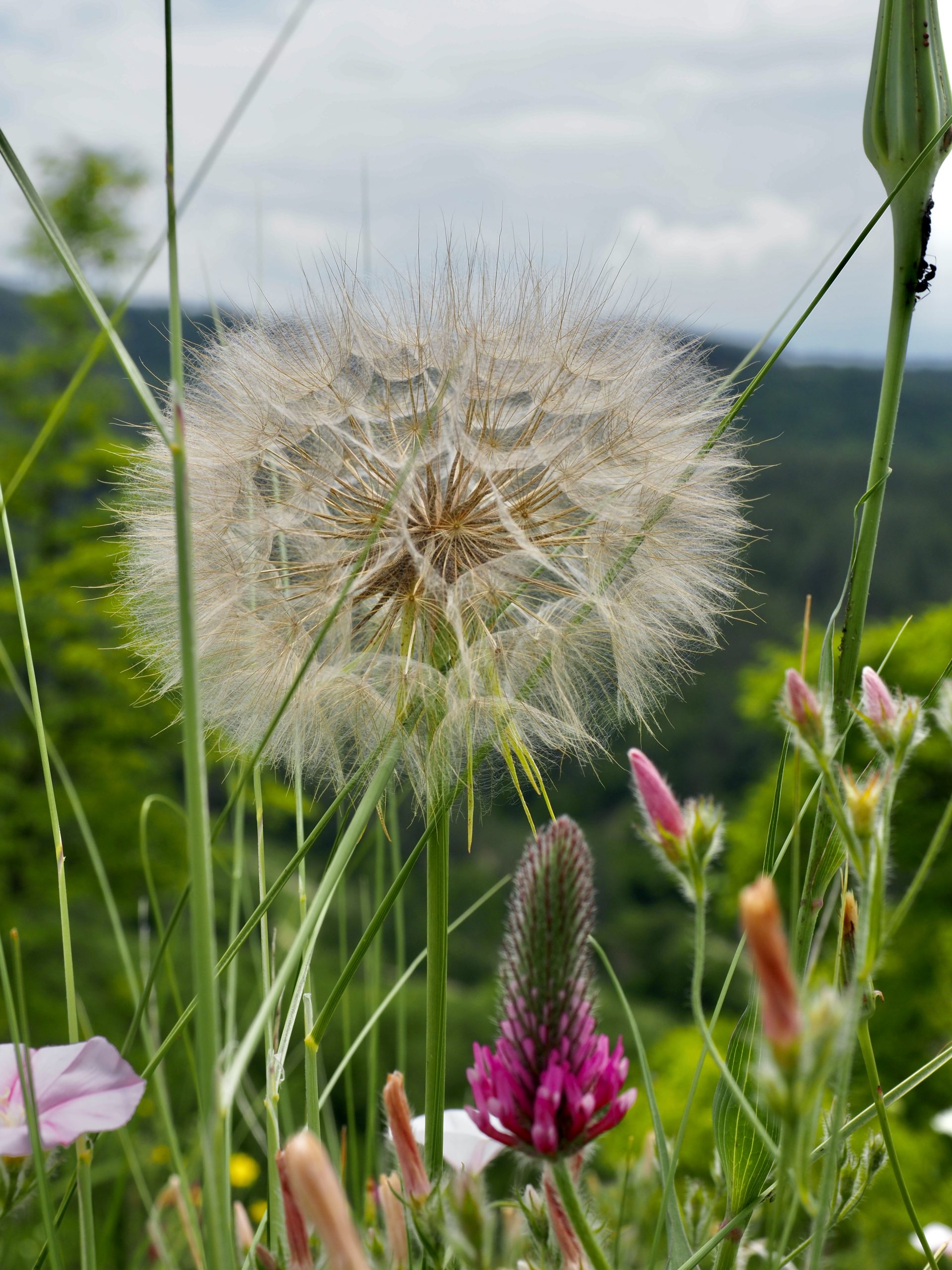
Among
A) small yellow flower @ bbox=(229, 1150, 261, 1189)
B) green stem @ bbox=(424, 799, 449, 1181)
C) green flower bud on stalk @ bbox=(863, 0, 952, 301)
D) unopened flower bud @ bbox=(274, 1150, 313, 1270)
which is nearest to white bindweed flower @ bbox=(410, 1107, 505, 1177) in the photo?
green stem @ bbox=(424, 799, 449, 1181)

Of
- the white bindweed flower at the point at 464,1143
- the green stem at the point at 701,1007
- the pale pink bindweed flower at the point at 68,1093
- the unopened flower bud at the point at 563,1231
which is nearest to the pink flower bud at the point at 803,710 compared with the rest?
the green stem at the point at 701,1007

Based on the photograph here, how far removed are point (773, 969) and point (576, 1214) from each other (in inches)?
12.0

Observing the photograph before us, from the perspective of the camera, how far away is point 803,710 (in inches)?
21.3

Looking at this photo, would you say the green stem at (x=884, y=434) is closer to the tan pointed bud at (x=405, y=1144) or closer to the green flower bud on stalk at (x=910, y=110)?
the green flower bud on stalk at (x=910, y=110)

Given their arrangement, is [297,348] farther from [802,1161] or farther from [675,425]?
[802,1161]

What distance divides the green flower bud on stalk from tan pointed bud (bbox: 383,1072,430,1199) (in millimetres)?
708

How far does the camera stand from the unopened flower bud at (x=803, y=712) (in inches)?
21.3

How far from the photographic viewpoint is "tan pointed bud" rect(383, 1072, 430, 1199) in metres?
0.61

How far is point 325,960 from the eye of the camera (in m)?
19.9

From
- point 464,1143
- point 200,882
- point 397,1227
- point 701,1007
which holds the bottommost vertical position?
point 464,1143

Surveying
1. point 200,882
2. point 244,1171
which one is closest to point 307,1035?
point 200,882

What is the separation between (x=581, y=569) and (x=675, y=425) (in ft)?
0.61

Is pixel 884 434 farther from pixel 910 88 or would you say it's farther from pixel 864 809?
pixel 864 809

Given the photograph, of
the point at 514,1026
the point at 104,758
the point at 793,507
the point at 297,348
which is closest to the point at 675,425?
the point at 297,348
